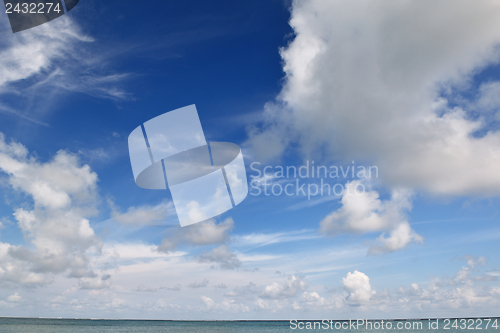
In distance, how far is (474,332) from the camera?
101000 mm

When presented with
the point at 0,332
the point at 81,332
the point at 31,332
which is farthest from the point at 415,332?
the point at 0,332

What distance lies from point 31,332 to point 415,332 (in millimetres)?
113301

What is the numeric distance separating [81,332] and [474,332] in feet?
402

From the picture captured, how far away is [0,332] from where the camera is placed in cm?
8550

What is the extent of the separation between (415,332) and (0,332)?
392 ft

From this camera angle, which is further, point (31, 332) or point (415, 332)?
point (415, 332)

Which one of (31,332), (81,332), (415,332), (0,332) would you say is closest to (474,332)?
(415,332)

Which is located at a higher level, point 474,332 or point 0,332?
point 0,332

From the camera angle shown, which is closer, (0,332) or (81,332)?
(0,332)

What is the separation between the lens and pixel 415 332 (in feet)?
319

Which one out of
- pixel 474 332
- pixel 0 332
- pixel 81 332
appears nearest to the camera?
pixel 0 332

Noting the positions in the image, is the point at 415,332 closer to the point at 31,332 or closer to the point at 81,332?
the point at 81,332

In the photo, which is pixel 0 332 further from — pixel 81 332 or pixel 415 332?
pixel 415 332

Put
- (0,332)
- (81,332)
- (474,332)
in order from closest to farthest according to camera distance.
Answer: (0,332)
(81,332)
(474,332)
